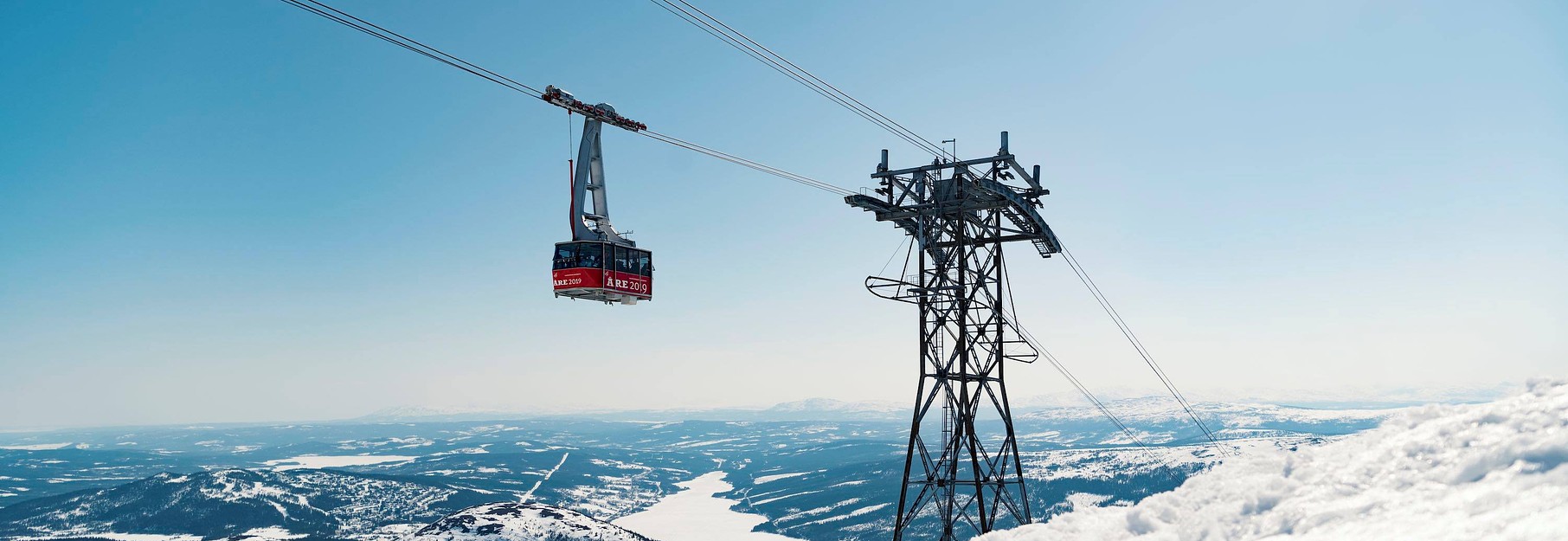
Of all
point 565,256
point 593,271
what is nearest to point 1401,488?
point 593,271

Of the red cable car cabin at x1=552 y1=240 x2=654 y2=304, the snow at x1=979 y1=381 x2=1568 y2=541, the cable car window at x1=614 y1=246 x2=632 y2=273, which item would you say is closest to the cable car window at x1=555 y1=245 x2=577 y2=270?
the red cable car cabin at x1=552 y1=240 x2=654 y2=304

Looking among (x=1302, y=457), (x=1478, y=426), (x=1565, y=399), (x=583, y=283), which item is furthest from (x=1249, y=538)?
(x=583, y=283)

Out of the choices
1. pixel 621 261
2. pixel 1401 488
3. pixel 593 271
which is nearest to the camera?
pixel 1401 488

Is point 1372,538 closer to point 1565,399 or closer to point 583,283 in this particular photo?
point 1565,399

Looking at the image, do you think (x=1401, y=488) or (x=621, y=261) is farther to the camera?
(x=621, y=261)

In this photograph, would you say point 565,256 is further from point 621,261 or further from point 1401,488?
point 1401,488

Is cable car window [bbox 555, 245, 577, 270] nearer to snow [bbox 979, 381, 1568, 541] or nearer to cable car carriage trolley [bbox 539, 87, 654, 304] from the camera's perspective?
cable car carriage trolley [bbox 539, 87, 654, 304]
